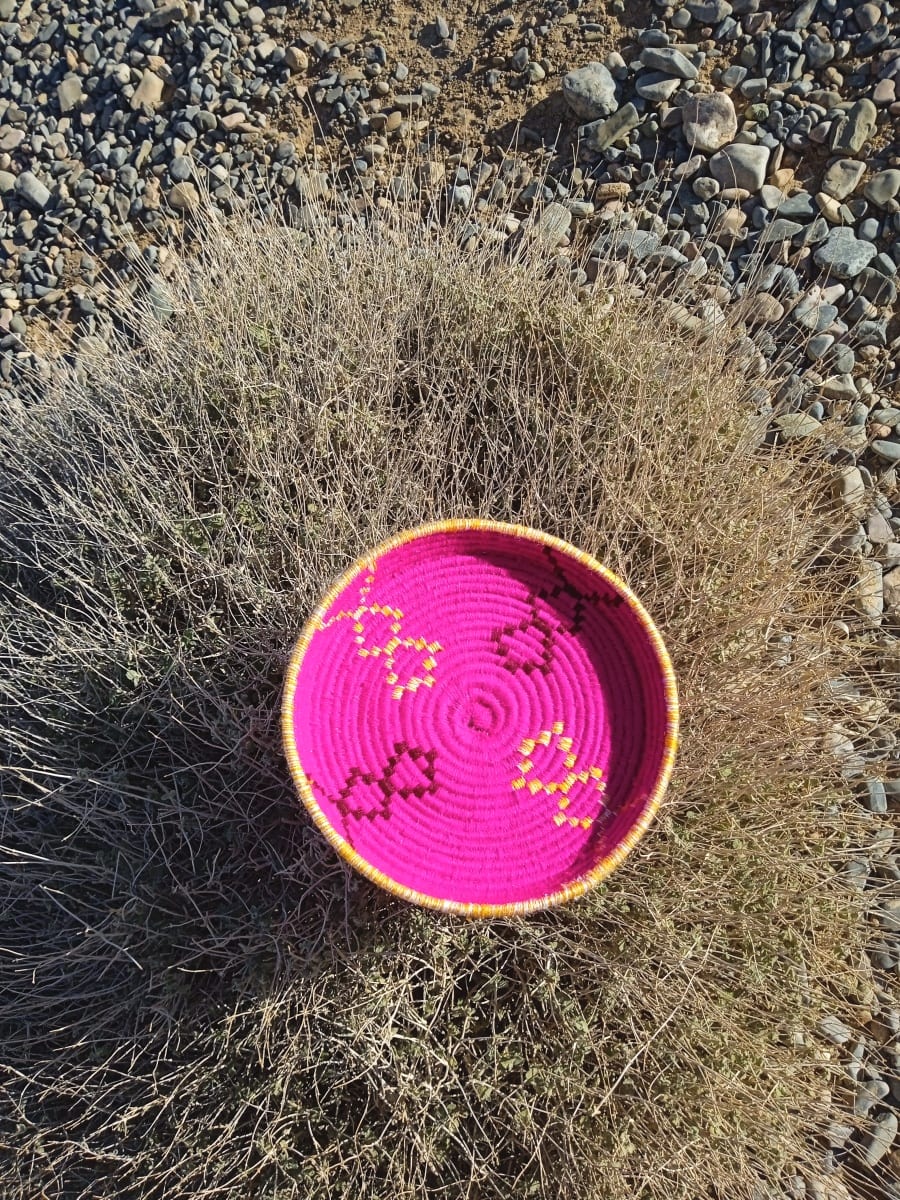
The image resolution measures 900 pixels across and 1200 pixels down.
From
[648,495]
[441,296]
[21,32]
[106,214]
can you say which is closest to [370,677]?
[648,495]

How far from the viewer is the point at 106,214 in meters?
3.13

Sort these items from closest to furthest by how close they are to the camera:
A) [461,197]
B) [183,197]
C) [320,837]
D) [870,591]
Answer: [320,837] → [870,591] → [461,197] → [183,197]

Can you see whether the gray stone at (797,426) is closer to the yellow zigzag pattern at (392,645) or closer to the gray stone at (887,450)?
the gray stone at (887,450)

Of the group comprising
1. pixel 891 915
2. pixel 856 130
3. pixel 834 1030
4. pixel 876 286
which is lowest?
pixel 834 1030

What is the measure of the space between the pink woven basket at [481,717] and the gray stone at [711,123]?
1.74 metres

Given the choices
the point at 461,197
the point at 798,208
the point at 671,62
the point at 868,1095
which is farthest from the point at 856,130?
the point at 868,1095

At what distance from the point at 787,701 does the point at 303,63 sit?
2.73 metres

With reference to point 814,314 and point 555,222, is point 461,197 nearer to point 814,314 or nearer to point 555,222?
point 555,222

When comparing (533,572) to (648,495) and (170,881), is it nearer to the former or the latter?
(648,495)

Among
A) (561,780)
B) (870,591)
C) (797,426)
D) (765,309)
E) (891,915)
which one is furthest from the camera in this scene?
(765,309)

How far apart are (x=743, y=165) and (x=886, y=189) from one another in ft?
1.40

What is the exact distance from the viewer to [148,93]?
3.24 meters

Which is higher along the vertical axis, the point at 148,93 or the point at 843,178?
the point at 843,178

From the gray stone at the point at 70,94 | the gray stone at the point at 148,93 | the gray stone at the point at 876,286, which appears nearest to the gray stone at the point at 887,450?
the gray stone at the point at 876,286
